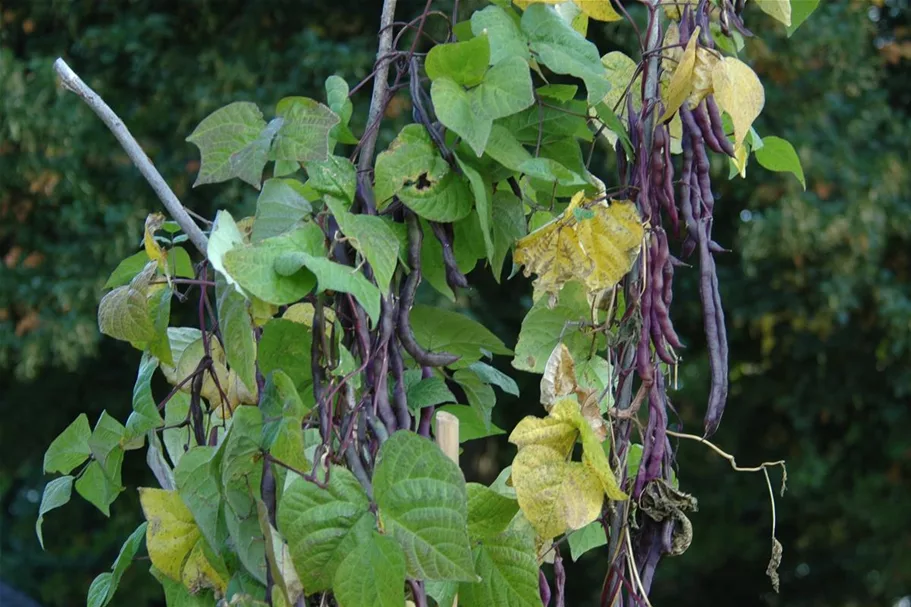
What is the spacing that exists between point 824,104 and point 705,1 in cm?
261

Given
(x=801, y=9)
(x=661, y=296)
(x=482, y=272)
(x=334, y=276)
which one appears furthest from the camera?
(x=482, y=272)

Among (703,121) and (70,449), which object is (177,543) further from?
(703,121)

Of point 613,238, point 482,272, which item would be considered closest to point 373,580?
point 613,238

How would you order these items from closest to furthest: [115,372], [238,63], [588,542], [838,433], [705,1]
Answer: [705,1]
[588,542]
[238,63]
[115,372]
[838,433]

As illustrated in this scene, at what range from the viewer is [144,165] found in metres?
0.72

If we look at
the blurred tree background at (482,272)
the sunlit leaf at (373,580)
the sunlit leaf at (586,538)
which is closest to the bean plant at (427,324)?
the sunlit leaf at (373,580)

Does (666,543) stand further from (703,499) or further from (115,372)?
(703,499)

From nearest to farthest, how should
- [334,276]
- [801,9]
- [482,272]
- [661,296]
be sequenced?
[334,276], [661,296], [801,9], [482,272]

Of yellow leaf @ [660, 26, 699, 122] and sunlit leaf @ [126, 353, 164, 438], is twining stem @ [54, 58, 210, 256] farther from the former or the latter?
yellow leaf @ [660, 26, 699, 122]

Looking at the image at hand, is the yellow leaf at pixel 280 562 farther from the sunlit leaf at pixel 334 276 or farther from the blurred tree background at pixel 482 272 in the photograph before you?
the blurred tree background at pixel 482 272

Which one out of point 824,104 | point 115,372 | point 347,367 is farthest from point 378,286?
point 115,372

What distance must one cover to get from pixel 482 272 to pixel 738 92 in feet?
8.68

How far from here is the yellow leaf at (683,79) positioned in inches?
25.6

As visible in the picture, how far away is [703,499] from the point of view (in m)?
4.11
